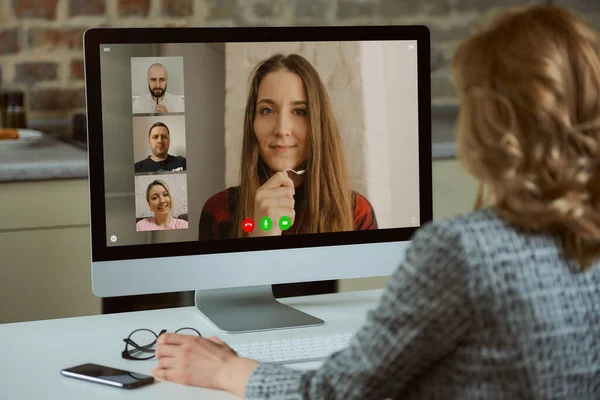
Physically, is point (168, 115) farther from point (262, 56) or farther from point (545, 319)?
point (545, 319)

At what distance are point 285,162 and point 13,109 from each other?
145 centimetres

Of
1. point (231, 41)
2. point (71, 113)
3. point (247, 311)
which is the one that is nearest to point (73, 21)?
point (71, 113)

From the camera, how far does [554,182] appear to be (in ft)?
2.72

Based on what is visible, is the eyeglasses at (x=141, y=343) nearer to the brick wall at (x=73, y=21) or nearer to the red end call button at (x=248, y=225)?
the red end call button at (x=248, y=225)

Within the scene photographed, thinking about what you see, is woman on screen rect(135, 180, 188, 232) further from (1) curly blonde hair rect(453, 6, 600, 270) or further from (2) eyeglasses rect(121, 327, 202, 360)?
(1) curly blonde hair rect(453, 6, 600, 270)

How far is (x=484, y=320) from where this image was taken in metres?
0.84

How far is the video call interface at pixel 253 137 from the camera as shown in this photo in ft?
4.59

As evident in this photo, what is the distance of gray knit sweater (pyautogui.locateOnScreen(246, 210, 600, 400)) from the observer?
0.83 m

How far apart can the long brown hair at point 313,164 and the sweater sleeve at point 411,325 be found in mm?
Answer: 563

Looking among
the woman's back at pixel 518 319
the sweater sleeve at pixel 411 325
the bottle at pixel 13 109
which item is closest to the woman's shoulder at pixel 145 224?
the sweater sleeve at pixel 411 325

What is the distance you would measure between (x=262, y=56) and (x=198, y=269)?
38 centimetres

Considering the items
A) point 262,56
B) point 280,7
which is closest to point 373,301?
point 262,56

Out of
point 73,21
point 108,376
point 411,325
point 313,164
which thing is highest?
point 73,21

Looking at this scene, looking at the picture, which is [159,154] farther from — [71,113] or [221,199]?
[71,113]
